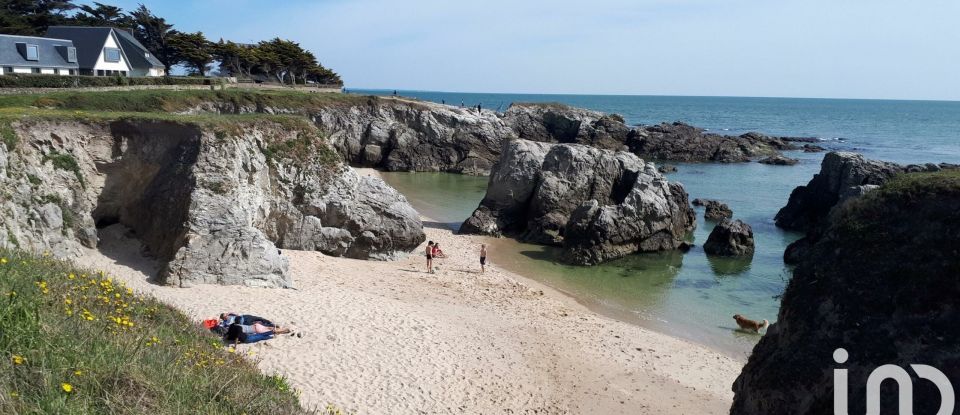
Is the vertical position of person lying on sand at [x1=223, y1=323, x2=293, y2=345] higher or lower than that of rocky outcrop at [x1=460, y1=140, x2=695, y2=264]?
lower

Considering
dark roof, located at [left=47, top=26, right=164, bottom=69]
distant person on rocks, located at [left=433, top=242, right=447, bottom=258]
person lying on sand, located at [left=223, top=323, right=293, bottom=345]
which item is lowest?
distant person on rocks, located at [left=433, top=242, right=447, bottom=258]

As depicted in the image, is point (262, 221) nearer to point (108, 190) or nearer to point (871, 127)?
point (108, 190)

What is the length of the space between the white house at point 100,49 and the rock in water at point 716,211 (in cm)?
4342

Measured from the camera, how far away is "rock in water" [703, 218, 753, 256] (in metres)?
28.0

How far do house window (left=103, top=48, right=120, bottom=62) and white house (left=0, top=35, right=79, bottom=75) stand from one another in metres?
2.14

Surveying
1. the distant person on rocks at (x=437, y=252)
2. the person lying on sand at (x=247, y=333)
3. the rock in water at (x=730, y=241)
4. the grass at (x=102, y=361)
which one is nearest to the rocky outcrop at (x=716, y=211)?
the rock in water at (x=730, y=241)

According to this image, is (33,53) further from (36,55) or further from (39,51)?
(39,51)

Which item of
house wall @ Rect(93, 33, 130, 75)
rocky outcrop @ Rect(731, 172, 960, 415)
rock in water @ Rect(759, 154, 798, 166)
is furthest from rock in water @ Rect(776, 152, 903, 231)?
house wall @ Rect(93, 33, 130, 75)

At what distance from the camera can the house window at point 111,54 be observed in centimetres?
4644

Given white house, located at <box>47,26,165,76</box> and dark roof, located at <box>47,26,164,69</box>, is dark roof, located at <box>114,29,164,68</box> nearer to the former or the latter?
white house, located at <box>47,26,165,76</box>

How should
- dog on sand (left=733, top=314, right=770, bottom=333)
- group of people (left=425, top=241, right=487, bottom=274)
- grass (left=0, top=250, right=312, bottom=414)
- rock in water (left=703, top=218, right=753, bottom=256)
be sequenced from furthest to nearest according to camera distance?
rock in water (left=703, top=218, right=753, bottom=256) → group of people (left=425, top=241, right=487, bottom=274) → dog on sand (left=733, top=314, right=770, bottom=333) → grass (left=0, top=250, right=312, bottom=414)

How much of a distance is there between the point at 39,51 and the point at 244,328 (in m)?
39.0

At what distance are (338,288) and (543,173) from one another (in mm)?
14836

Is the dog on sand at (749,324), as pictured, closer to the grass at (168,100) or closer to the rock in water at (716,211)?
the rock in water at (716,211)
